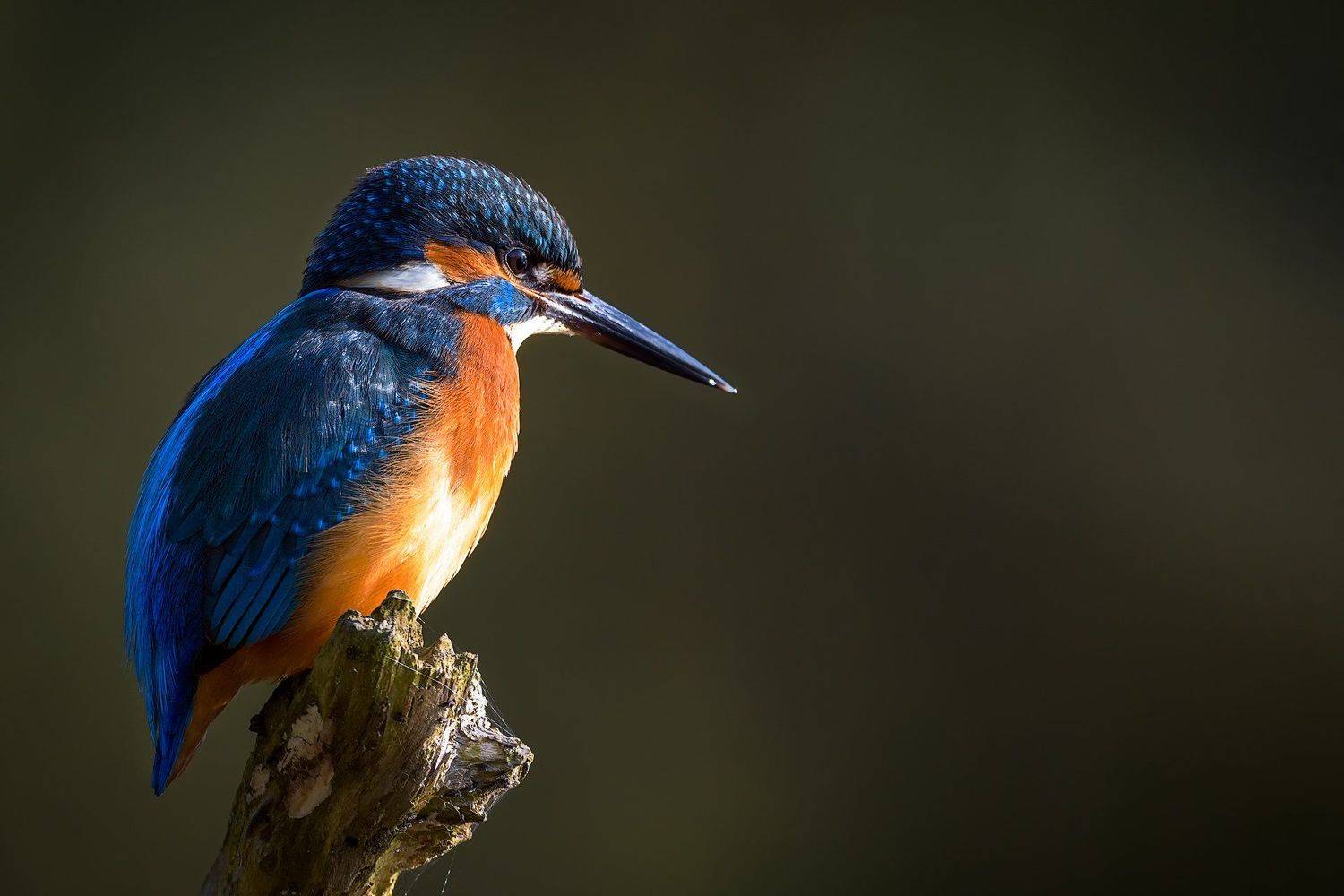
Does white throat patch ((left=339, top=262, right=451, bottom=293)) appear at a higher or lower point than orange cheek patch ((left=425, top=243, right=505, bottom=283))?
lower

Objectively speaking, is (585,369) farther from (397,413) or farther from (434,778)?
(434,778)

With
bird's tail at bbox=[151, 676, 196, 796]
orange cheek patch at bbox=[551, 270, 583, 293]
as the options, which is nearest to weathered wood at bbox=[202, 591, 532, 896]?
bird's tail at bbox=[151, 676, 196, 796]

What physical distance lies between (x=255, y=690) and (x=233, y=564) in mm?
1750

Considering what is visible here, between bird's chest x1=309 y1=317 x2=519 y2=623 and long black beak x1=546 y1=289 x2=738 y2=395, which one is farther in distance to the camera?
long black beak x1=546 y1=289 x2=738 y2=395

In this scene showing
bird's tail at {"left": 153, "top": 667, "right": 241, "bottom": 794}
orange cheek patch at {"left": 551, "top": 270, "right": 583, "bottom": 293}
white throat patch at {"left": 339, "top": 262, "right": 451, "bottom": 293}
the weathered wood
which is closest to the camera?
the weathered wood

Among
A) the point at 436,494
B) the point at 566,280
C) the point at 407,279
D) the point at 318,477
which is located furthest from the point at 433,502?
the point at 566,280

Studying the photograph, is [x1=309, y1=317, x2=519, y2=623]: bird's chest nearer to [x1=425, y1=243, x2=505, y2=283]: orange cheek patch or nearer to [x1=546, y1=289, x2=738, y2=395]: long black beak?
[x1=425, y1=243, x2=505, y2=283]: orange cheek patch

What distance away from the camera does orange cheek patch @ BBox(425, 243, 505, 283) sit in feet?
4.61

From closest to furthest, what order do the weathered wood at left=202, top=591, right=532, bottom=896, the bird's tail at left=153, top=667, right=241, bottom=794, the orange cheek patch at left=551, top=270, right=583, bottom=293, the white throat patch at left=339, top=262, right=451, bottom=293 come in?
the weathered wood at left=202, top=591, right=532, bottom=896 < the bird's tail at left=153, top=667, right=241, bottom=794 < the white throat patch at left=339, top=262, right=451, bottom=293 < the orange cheek patch at left=551, top=270, right=583, bottom=293

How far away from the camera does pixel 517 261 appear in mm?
1473

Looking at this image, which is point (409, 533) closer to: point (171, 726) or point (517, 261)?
point (171, 726)

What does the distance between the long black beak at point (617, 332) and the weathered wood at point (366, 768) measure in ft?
2.06

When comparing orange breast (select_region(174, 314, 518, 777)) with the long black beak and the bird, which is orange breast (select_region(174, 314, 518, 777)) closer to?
the bird

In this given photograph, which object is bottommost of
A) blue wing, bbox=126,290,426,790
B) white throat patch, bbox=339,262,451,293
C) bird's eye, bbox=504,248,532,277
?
blue wing, bbox=126,290,426,790
